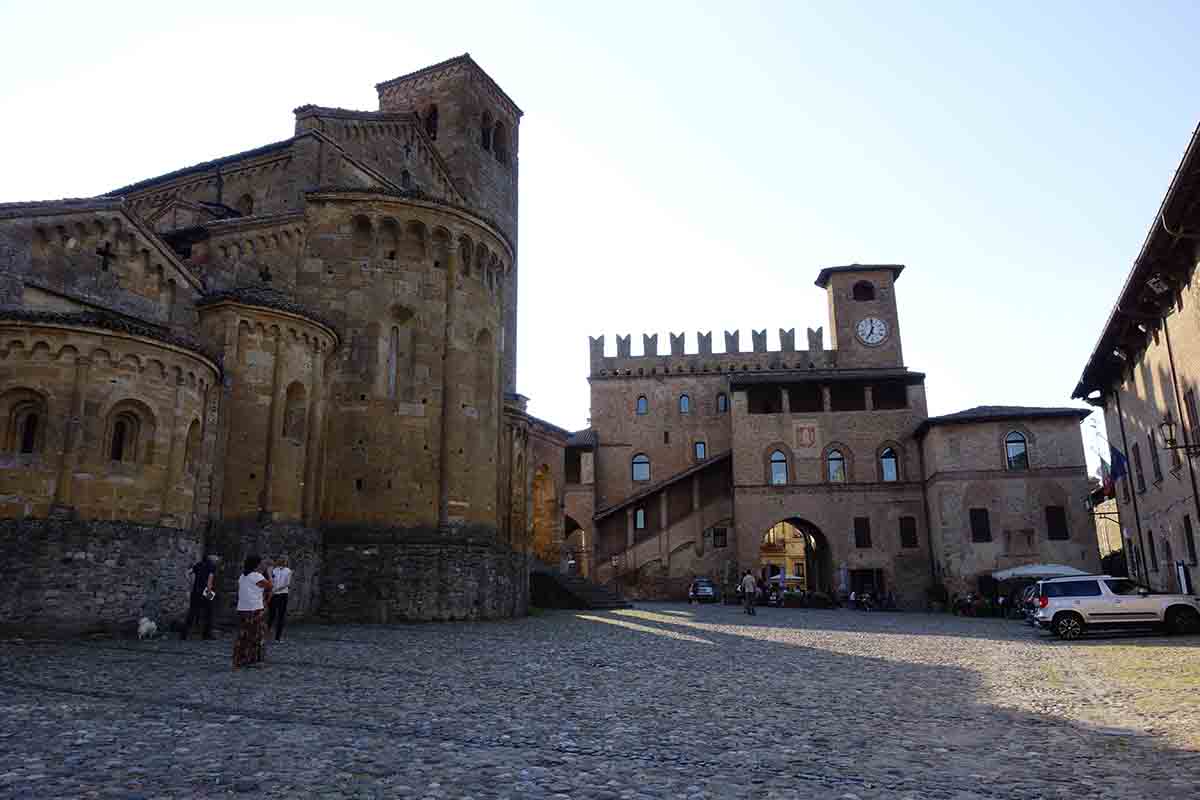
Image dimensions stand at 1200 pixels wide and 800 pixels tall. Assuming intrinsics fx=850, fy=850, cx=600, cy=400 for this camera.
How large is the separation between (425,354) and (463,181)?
1729cm

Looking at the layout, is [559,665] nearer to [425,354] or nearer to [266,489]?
[266,489]

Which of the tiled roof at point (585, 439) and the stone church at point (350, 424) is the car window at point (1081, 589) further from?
the tiled roof at point (585, 439)

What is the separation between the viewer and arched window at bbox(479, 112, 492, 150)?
40.4 metres

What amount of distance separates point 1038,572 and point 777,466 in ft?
45.8

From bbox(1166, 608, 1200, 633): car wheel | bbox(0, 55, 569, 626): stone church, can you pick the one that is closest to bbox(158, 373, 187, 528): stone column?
bbox(0, 55, 569, 626): stone church

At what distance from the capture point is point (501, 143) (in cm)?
4203

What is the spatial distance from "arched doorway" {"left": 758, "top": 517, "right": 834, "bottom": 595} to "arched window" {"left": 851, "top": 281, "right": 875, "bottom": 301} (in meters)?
14.9

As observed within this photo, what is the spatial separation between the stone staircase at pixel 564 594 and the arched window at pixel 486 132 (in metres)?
20.8

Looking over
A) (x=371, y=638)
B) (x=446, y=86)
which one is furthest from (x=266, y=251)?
(x=446, y=86)

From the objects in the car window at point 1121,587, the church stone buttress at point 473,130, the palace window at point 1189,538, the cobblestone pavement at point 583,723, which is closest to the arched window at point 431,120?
the church stone buttress at point 473,130

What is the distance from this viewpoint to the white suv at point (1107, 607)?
1848 centimetres

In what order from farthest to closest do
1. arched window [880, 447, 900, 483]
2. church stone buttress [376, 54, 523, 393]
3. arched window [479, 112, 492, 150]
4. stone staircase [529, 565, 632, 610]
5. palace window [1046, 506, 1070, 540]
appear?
arched window [880, 447, 900, 483]
arched window [479, 112, 492, 150]
church stone buttress [376, 54, 523, 393]
palace window [1046, 506, 1070, 540]
stone staircase [529, 565, 632, 610]

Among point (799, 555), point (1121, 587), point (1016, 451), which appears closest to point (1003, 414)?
point (1016, 451)

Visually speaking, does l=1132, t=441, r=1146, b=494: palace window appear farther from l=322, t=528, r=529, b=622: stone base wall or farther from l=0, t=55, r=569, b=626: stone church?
l=322, t=528, r=529, b=622: stone base wall
